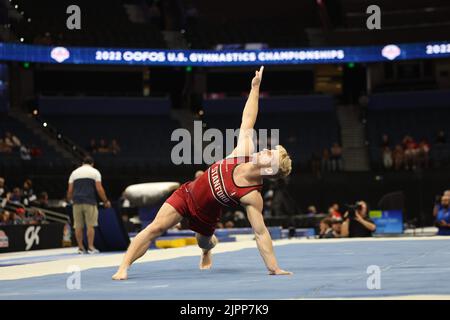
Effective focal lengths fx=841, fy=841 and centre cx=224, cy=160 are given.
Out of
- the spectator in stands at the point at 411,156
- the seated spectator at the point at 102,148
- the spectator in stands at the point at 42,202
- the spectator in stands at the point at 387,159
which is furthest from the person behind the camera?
the seated spectator at the point at 102,148

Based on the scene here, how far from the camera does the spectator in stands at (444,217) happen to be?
58.4 ft

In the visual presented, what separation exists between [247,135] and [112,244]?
7.66 m

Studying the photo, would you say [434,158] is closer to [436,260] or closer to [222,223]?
[222,223]

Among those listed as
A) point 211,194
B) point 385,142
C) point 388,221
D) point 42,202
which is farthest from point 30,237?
point 385,142

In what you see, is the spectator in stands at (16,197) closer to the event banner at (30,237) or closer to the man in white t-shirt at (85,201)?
the event banner at (30,237)

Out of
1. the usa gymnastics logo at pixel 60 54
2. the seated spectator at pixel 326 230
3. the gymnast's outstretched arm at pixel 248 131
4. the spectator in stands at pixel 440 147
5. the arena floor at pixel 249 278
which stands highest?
the usa gymnastics logo at pixel 60 54

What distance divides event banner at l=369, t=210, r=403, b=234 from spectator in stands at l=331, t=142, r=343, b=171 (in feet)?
36.8

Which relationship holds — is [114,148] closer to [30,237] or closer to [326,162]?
[326,162]

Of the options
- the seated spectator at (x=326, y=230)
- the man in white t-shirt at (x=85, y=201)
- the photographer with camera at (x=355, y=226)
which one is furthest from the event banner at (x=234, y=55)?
the man in white t-shirt at (x=85, y=201)

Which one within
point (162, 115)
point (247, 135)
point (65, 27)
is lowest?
point (247, 135)

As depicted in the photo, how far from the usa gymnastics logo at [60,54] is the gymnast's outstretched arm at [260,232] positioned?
86.3 ft

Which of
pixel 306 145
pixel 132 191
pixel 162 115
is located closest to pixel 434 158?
pixel 306 145

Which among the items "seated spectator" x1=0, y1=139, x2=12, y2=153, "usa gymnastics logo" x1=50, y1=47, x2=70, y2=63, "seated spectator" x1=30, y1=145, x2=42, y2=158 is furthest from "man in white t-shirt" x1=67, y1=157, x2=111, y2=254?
"usa gymnastics logo" x1=50, y1=47, x2=70, y2=63

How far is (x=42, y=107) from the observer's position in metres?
36.7
